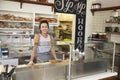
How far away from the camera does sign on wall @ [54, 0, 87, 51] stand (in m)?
4.75

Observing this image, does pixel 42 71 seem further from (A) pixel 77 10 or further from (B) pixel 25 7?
(A) pixel 77 10

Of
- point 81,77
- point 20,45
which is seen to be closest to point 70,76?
point 81,77

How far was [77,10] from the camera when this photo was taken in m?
5.04

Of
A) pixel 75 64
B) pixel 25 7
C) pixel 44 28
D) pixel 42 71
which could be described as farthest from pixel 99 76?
pixel 25 7

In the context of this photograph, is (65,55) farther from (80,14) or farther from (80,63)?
(80,14)

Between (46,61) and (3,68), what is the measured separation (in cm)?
65

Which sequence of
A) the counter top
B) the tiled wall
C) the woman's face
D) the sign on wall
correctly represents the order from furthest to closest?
the tiled wall → the sign on wall → the woman's face → the counter top

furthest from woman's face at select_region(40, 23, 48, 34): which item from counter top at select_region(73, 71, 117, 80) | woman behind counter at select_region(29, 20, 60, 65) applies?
Answer: counter top at select_region(73, 71, 117, 80)

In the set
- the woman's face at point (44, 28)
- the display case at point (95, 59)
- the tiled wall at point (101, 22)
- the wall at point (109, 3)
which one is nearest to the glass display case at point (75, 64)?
the display case at point (95, 59)

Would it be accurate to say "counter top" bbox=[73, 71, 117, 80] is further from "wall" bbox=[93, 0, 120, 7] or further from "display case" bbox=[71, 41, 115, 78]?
"wall" bbox=[93, 0, 120, 7]

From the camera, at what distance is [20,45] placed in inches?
82.0

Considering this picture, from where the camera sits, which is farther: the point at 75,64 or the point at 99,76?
the point at 99,76

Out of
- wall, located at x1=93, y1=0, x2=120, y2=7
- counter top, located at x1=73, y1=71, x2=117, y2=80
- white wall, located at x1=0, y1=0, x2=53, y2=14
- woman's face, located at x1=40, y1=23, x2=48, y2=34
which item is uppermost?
wall, located at x1=93, y1=0, x2=120, y2=7

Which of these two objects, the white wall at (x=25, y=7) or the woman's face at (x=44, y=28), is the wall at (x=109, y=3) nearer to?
the white wall at (x=25, y=7)
